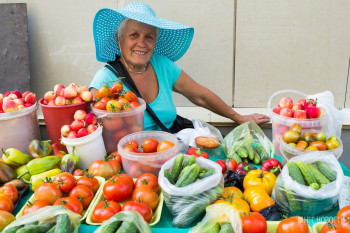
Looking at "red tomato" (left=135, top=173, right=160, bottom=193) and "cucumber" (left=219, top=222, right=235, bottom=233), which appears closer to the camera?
"cucumber" (left=219, top=222, right=235, bottom=233)

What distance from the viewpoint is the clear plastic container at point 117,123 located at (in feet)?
6.86

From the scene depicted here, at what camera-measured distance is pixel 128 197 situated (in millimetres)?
1665

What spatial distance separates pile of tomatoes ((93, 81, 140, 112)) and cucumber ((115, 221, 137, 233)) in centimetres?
97

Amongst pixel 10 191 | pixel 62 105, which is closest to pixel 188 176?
pixel 10 191

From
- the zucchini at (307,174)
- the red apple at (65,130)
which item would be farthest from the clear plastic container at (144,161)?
the zucchini at (307,174)

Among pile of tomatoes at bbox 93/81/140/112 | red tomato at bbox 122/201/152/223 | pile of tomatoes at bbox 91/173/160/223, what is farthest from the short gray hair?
red tomato at bbox 122/201/152/223

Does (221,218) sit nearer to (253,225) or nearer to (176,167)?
(253,225)

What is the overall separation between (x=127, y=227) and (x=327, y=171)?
104 cm

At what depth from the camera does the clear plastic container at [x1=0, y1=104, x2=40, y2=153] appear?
209cm

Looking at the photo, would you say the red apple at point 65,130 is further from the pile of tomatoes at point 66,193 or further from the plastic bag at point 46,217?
the plastic bag at point 46,217

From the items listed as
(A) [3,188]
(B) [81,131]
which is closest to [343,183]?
(B) [81,131]

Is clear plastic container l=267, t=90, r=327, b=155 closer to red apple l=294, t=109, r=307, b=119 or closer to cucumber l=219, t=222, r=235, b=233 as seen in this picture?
red apple l=294, t=109, r=307, b=119

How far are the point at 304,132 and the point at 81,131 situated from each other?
147 cm

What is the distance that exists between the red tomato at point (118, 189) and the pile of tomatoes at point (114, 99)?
575 mm
